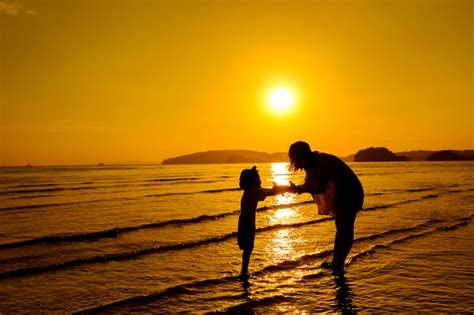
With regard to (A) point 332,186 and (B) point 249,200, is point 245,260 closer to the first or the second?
(B) point 249,200

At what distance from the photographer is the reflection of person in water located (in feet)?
21.1

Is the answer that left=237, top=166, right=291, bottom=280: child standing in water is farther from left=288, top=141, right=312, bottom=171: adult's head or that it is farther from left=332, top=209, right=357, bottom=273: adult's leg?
left=332, top=209, right=357, bottom=273: adult's leg

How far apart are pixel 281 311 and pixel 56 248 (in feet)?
24.8

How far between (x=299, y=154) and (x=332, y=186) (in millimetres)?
1008

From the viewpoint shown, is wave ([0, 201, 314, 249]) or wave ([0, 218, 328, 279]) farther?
wave ([0, 201, 314, 249])

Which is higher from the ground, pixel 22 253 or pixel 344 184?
pixel 344 184

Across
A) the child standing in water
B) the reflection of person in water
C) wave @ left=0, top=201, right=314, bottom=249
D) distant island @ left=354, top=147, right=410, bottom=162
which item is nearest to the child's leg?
the child standing in water

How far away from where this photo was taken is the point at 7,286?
24.3 ft

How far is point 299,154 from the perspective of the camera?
6395 millimetres

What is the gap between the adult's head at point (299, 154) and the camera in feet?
21.0

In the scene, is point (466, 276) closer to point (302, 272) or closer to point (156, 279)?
point (302, 272)

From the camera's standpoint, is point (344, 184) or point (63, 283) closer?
point (344, 184)

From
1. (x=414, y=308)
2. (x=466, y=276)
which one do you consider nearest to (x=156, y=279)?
(x=414, y=308)

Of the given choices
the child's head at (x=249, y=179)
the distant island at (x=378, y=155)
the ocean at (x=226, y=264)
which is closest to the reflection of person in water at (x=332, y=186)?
the child's head at (x=249, y=179)
